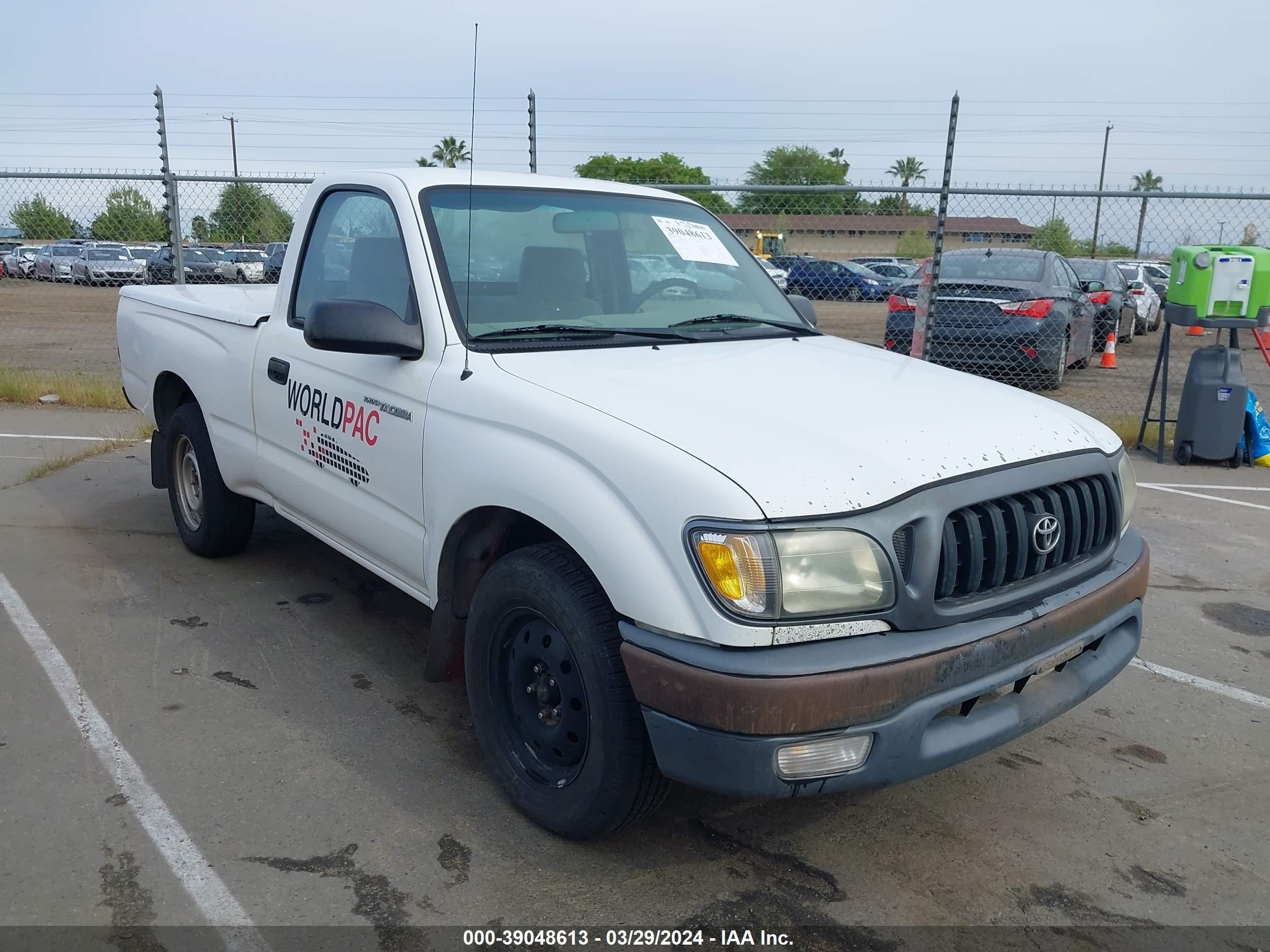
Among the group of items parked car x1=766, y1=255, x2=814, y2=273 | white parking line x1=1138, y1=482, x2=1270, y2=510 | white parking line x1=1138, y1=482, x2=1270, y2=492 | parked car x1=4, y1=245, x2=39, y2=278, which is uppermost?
parked car x1=766, y1=255, x2=814, y2=273

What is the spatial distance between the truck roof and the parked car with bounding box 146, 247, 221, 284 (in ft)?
21.9

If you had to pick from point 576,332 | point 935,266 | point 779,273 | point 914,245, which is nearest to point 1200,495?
point 935,266

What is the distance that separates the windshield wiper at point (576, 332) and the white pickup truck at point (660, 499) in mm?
12

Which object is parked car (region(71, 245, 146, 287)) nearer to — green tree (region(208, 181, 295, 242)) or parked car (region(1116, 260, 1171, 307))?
green tree (region(208, 181, 295, 242))

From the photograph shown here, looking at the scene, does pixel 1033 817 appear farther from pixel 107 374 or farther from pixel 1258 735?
pixel 107 374

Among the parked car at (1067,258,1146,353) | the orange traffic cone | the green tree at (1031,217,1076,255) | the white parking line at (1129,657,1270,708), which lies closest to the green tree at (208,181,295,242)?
the green tree at (1031,217,1076,255)

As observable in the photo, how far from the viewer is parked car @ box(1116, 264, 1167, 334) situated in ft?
65.4

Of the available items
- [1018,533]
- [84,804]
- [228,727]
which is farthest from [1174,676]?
[84,804]

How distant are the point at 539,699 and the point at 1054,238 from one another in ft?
36.7

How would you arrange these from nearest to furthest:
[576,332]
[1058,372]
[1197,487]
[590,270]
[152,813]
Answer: [152,813] → [576,332] → [590,270] → [1197,487] → [1058,372]

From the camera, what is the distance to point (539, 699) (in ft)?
9.88

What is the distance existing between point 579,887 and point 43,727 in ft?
6.86

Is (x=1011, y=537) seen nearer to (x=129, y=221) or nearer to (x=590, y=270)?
(x=590, y=270)

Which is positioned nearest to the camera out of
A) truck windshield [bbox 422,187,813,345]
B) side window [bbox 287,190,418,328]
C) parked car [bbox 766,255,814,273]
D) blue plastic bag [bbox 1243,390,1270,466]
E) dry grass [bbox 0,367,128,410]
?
truck windshield [bbox 422,187,813,345]
